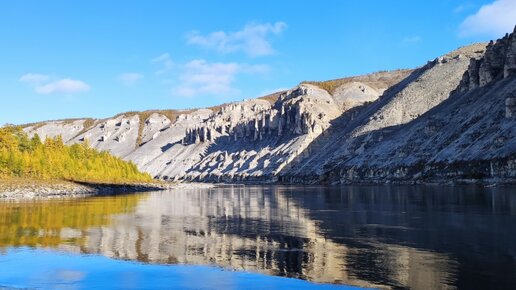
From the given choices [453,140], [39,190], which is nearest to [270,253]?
[39,190]

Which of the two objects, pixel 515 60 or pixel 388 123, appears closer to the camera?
pixel 515 60

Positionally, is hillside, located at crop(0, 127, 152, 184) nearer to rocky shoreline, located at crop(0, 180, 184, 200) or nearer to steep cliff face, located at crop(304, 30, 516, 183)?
rocky shoreline, located at crop(0, 180, 184, 200)

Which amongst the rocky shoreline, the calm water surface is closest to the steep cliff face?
the calm water surface

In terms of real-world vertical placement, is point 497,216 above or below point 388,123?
below

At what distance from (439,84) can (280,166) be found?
66286 mm

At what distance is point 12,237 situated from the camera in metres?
27.3

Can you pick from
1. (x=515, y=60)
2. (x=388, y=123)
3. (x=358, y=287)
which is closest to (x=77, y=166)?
(x=388, y=123)

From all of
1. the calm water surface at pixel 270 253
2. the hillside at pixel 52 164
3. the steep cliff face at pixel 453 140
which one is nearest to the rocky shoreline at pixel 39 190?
the hillside at pixel 52 164

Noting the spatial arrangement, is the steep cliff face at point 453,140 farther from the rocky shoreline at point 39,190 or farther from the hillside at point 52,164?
the rocky shoreline at point 39,190

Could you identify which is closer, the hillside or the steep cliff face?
the steep cliff face

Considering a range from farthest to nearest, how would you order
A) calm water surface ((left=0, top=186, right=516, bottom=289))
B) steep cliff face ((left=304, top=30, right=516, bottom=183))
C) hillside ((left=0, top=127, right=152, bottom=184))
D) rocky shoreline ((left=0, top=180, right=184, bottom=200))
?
1. hillside ((left=0, top=127, right=152, bottom=184))
2. steep cliff face ((left=304, top=30, right=516, bottom=183))
3. rocky shoreline ((left=0, top=180, right=184, bottom=200))
4. calm water surface ((left=0, top=186, right=516, bottom=289))

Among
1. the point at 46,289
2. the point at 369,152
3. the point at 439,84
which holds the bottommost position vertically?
the point at 46,289

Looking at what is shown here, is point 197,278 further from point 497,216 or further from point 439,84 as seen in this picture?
point 439,84

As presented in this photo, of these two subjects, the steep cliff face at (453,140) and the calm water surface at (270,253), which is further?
the steep cliff face at (453,140)
